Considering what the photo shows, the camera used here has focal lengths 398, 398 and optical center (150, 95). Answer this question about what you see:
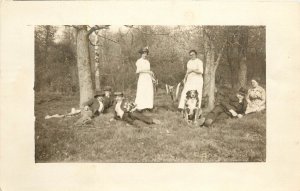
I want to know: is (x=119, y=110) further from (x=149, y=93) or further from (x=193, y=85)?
(x=193, y=85)

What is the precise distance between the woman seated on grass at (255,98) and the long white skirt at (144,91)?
0.67 meters

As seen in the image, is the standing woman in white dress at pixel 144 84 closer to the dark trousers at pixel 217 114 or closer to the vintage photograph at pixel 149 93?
the vintage photograph at pixel 149 93

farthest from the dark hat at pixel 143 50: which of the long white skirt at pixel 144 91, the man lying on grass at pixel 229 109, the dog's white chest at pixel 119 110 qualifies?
the man lying on grass at pixel 229 109

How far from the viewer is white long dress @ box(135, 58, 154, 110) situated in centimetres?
270

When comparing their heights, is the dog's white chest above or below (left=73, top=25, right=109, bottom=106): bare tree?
below

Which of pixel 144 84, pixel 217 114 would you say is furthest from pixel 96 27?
pixel 217 114

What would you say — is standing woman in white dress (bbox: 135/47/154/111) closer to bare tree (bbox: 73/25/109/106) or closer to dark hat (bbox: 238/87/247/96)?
bare tree (bbox: 73/25/109/106)

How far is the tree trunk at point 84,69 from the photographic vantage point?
2.67m

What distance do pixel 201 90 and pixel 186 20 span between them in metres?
0.49

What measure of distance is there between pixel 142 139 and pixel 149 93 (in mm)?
316

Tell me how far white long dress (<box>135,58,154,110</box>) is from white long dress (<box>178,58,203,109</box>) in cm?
22

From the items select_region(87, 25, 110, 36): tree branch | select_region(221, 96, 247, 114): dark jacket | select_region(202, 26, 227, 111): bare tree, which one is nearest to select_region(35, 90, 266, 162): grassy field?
select_region(221, 96, 247, 114): dark jacket

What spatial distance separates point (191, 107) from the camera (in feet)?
8.95
